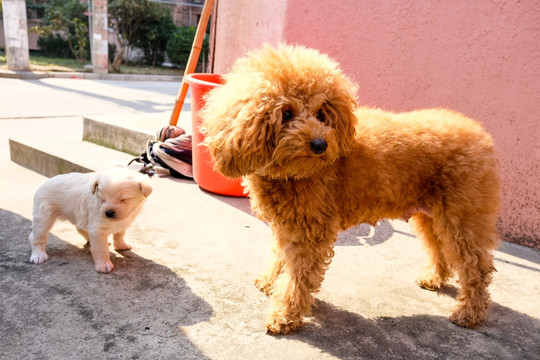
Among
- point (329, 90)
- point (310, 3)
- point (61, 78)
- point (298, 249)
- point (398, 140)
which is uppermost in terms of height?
point (310, 3)

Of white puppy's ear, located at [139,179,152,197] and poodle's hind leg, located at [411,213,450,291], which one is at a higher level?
white puppy's ear, located at [139,179,152,197]

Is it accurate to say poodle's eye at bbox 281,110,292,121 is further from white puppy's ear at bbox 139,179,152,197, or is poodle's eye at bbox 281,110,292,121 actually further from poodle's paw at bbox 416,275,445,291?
poodle's paw at bbox 416,275,445,291

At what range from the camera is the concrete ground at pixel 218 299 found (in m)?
2.46

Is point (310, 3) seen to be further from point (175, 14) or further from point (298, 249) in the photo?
point (175, 14)

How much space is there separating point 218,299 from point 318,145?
1.23m

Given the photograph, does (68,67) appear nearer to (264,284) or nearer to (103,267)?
(103,267)

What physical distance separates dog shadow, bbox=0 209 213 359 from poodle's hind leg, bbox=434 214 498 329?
1.57 m

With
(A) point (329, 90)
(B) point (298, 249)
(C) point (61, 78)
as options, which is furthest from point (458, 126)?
(C) point (61, 78)

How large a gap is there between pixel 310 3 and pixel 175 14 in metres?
25.8

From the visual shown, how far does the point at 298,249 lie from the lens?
8.86 feet

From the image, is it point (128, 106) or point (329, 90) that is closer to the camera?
point (329, 90)

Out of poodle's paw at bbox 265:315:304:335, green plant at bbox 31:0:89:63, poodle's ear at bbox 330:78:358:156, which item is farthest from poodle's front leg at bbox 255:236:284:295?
green plant at bbox 31:0:89:63

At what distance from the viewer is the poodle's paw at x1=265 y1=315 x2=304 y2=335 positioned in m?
2.61

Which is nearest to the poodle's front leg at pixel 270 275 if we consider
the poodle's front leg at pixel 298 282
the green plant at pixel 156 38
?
the poodle's front leg at pixel 298 282
